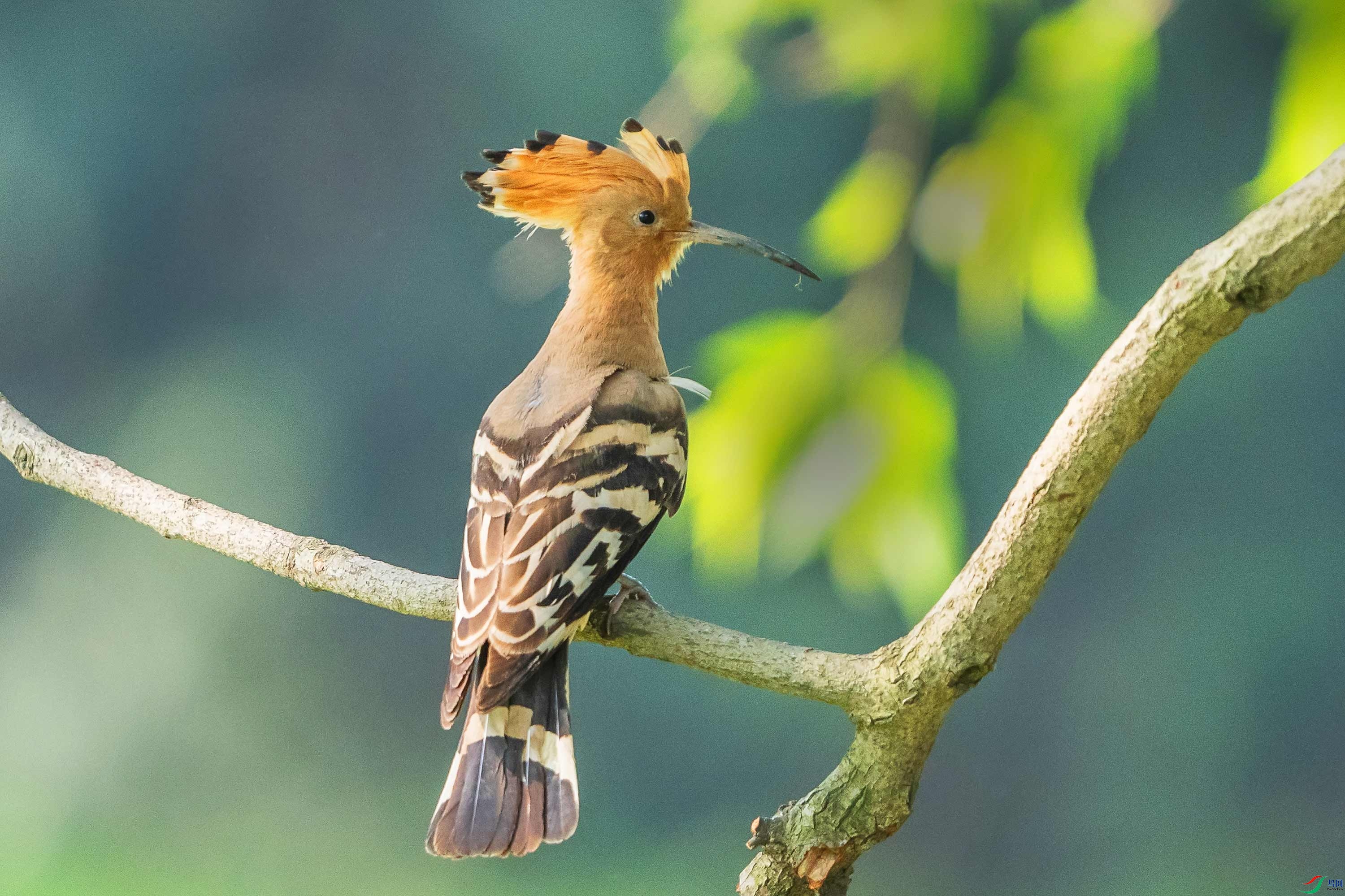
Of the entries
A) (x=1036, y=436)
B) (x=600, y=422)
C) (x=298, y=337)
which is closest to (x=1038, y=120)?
(x=600, y=422)

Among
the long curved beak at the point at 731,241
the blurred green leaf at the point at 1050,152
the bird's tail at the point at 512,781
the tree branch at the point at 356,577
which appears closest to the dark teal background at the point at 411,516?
the long curved beak at the point at 731,241

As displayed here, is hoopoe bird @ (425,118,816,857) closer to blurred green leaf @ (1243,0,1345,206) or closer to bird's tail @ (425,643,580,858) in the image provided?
bird's tail @ (425,643,580,858)

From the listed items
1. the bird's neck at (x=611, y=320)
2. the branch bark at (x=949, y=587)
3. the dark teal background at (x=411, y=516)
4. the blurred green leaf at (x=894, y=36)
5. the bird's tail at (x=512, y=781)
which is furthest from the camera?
the dark teal background at (x=411, y=516)

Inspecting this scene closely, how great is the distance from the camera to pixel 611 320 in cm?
142

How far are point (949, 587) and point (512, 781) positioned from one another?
0.45 meters

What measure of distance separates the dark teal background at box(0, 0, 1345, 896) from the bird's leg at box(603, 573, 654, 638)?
3.31ft

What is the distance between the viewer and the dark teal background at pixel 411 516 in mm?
2209

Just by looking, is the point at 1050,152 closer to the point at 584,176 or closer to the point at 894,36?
the point at 894,36

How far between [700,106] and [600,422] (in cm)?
33

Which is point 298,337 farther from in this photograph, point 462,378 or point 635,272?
point 635,272

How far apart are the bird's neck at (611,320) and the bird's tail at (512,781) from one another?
367 millimetres

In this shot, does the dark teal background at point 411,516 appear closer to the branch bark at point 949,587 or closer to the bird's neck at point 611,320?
the bird's neck at point 611,320

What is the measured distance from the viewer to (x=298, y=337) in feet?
7.90

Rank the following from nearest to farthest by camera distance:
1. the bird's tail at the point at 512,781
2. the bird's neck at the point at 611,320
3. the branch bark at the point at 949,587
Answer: the branch bark at the point at 949,587 → the bird's tail at the point at 512,781 → the bird's neck at the point at 611,320
